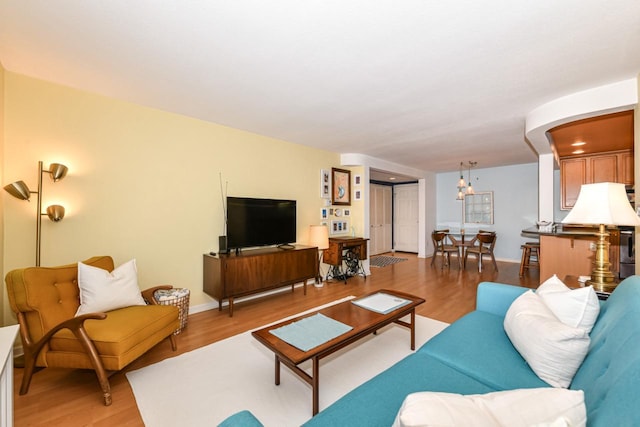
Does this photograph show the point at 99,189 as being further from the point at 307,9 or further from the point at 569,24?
the point at 569,24

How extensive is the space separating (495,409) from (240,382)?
177 centimetres

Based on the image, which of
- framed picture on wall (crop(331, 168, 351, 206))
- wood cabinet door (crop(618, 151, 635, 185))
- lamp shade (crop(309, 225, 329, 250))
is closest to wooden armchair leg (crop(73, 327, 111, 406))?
lamp shade (crop(309, 225, 329, 250))

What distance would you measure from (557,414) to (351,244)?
4207 mm

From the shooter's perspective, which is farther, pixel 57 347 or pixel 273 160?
pixel 273 160

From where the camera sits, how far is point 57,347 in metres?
1.89

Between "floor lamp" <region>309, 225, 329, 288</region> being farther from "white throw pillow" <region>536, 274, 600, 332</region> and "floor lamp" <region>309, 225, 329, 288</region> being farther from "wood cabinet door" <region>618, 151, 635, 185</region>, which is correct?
"wood cabinet door" <region>618, 151, 635, 185</region>

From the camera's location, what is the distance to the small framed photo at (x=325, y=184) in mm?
4879

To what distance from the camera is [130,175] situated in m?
2.93

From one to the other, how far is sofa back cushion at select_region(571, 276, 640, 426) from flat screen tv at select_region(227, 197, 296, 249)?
3.26m

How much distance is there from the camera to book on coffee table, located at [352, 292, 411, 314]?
2.32 m

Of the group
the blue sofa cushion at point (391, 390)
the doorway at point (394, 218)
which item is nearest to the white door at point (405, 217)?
the doorway at point (394, 218)

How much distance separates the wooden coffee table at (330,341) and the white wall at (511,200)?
570 centimetres

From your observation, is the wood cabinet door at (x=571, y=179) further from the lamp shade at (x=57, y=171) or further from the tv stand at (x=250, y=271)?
the lamp shade at (x=57, y=171)

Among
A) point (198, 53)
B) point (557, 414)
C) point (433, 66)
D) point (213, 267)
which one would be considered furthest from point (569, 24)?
point (213, 267)
